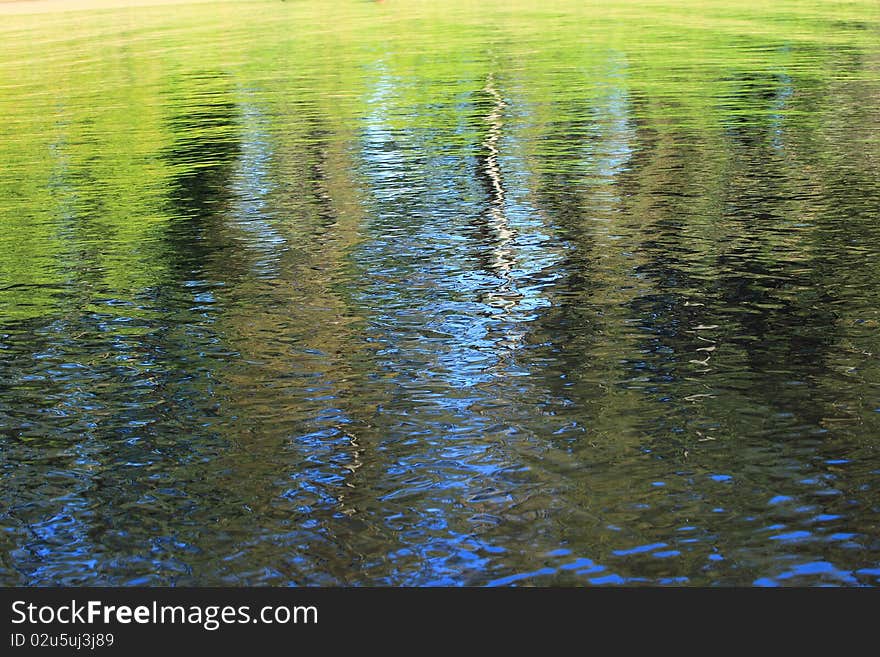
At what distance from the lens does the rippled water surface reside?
10938 mm

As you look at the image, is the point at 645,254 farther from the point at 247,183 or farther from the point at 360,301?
the point at 247,183

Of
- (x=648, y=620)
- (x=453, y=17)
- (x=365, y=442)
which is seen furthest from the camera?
(x=453, y=17)

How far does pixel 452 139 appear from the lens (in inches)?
1347

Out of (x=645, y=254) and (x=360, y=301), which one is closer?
(x=360, y=301)

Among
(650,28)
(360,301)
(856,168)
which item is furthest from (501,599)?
(650,28)

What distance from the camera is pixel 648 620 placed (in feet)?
32.1

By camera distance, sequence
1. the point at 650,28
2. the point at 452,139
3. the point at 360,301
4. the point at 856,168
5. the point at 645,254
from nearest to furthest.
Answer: the point at 360,301 < the point at 645,254 < the point at 856,168 < the point at 452,139 < the point at 650,28

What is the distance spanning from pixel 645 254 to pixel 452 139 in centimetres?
1463

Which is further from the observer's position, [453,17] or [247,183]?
[453,17]

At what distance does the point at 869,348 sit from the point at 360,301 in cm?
662

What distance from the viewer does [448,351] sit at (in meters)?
15.9

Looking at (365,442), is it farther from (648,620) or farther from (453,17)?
(453,17)

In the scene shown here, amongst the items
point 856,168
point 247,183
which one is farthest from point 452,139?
point 856,168

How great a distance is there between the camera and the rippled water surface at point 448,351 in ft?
35.9
